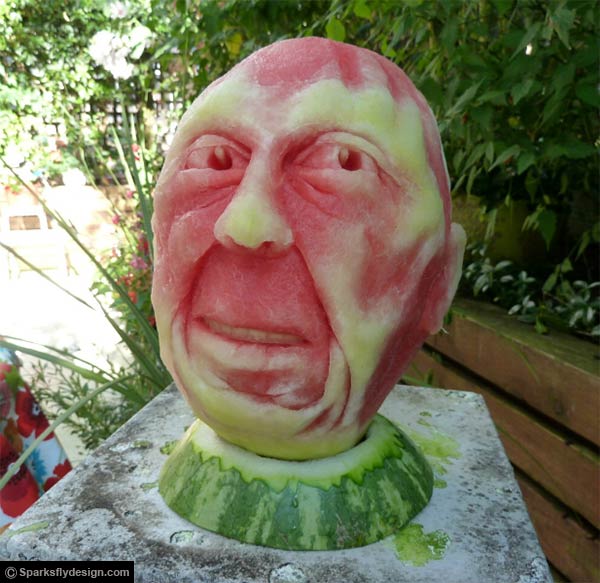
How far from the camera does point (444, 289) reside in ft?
3.83

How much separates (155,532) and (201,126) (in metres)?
0.69

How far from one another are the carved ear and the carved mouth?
26 cm

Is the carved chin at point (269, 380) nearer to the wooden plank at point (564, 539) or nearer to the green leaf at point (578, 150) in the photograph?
the green leaf at point (578, 150)

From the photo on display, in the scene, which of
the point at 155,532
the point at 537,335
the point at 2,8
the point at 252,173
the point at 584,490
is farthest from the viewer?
the point at 2,8

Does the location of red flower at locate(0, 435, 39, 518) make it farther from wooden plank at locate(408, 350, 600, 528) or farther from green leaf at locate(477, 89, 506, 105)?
green leaf at locate(477, 89, 506, 105)

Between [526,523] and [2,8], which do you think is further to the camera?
[2,8]

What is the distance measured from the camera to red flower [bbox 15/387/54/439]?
168 centimetres

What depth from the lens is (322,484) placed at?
111 cm

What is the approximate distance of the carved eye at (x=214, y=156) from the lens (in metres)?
1.04

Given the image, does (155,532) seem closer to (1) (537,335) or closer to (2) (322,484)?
(2) (322,484)

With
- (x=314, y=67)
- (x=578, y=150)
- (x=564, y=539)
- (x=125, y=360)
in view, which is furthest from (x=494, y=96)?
(x=125, y=360)

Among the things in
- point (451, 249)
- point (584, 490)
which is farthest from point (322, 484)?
point (584, 490)

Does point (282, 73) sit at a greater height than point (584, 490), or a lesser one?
greater

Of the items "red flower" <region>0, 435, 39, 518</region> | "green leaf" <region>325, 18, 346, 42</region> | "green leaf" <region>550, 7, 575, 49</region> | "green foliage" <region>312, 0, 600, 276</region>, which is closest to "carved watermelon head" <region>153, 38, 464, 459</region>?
"green leaf" <region>550, 7, 575, 49</region>
